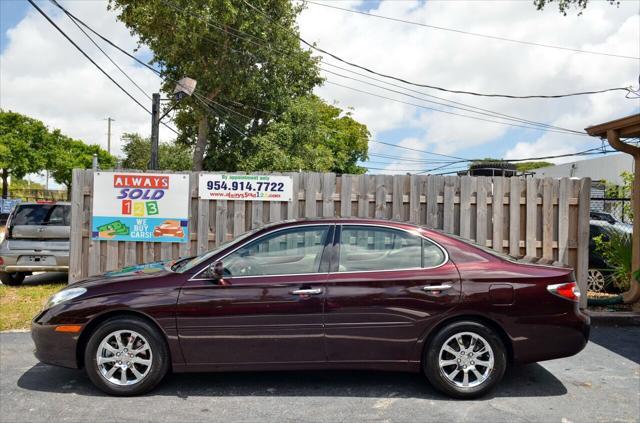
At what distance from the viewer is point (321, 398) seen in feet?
14.3

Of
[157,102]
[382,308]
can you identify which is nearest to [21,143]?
[157,102]

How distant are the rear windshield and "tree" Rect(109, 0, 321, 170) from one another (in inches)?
476

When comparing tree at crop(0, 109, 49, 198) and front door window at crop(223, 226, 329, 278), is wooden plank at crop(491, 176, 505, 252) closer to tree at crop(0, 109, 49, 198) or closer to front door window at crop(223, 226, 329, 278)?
front door window at crop(223, 226, 329, 278)

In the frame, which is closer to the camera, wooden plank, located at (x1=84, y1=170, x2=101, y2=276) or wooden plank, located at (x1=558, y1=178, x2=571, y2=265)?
wooden plank, located at (x1=558, y1=178, x2=571, y2=265)

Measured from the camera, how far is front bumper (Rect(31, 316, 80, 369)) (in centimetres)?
438

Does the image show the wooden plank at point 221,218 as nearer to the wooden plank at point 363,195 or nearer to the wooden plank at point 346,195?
the wooden plank at point 346,195

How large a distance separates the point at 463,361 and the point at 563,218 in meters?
4.20

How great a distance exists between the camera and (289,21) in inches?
969

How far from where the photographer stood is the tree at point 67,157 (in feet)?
146

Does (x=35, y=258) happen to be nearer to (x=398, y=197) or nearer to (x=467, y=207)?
(x=398, y=197)

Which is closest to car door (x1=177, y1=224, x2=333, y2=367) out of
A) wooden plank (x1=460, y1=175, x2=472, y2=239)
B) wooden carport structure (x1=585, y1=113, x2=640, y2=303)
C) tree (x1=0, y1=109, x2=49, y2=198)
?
wooden plank (x1=460, y1=175, x2=472, y2=239)

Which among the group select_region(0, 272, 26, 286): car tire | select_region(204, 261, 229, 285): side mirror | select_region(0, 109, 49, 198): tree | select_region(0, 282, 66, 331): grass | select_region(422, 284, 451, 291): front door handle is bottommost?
select_region(0, 282, 66, 331): grass

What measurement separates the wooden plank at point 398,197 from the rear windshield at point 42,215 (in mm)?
5935

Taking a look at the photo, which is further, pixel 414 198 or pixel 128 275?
pixel 414 198
